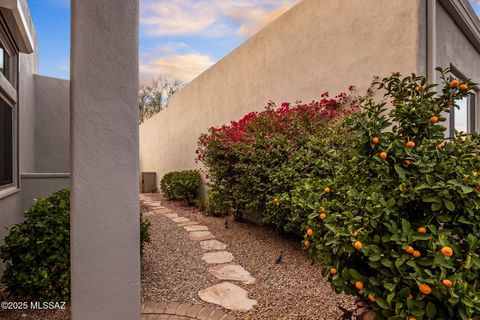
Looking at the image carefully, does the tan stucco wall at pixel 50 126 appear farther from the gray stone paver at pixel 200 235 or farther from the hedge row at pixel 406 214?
the hedge row at pixel 406 214

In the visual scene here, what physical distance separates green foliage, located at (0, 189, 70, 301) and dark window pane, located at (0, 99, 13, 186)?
1745mm

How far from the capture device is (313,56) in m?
4.89

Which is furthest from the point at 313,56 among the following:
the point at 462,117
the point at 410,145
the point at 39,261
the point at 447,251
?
the point at 39,261

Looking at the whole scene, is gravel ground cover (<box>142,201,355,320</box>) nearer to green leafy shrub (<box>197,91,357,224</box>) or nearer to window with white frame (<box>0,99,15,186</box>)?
green leafy shrub (<box>197,91,357,224</box>)

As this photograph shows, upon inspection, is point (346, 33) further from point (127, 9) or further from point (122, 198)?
point (122, 198)

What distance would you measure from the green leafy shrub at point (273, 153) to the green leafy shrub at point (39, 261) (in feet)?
7.74

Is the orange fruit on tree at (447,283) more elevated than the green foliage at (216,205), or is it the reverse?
the orange fruit on tree at (447,283)

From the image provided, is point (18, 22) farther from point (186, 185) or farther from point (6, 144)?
point (186, 185)

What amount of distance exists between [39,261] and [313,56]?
16.2ft

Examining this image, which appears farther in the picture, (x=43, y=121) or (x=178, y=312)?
(x=43, y=121)

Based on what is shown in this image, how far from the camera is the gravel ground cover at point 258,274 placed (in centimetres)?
253

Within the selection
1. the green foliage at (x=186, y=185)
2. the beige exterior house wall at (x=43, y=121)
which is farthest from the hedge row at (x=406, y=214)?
the green foliage at (x=186, y=185)

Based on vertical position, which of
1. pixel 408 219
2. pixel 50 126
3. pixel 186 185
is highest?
pixel 50 126

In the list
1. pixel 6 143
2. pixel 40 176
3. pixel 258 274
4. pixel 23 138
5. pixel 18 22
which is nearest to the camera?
pixel 258 274
